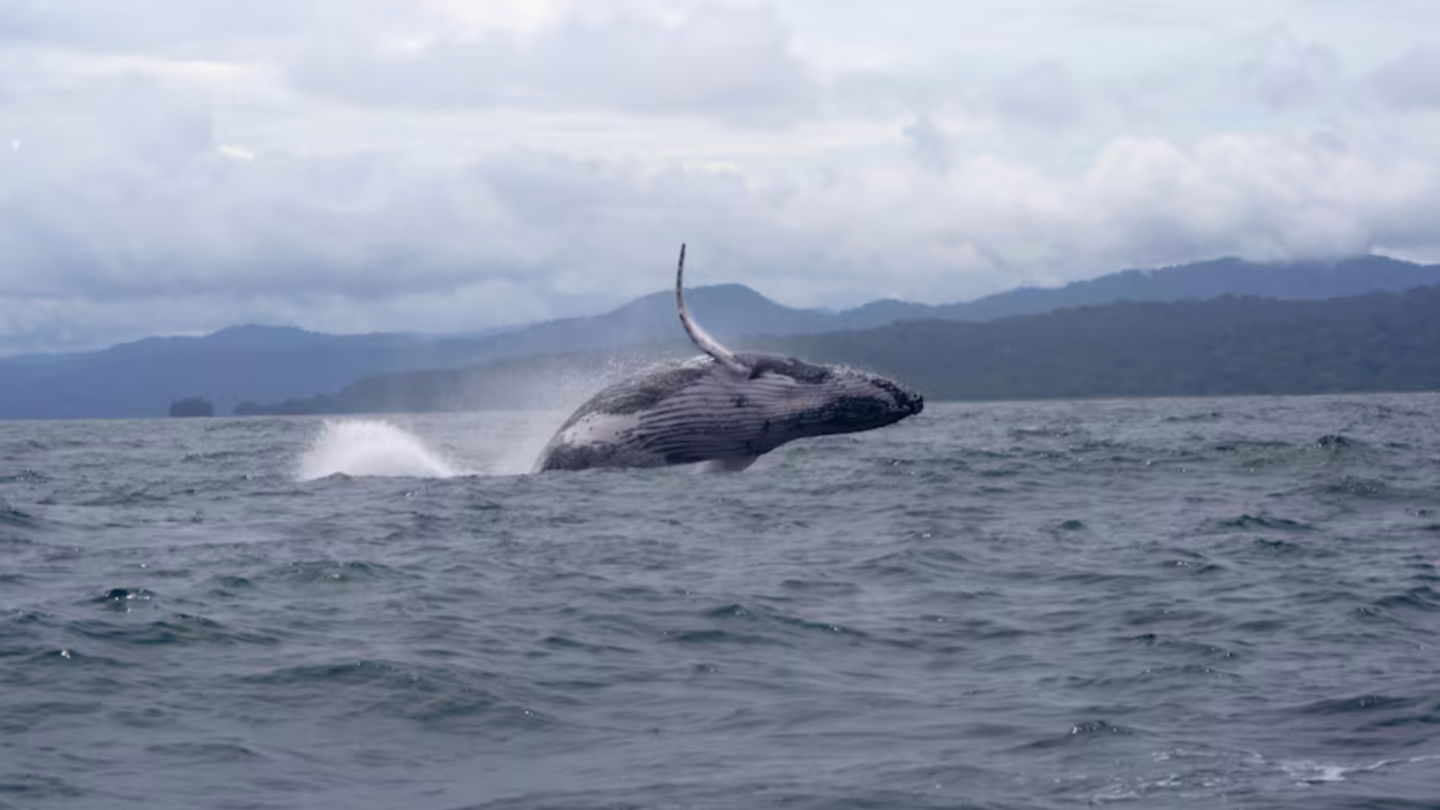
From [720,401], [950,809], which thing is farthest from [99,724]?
[720,401]

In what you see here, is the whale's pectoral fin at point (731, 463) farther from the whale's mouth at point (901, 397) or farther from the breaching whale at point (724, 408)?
the whale's mouth at point (901, 397)

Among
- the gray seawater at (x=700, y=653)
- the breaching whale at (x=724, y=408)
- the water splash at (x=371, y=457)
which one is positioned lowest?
the gray seawater at (x=700, y=653)

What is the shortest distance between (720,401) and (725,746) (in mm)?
7804

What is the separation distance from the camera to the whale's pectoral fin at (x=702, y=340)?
14469 millimetres

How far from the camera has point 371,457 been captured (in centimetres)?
2405

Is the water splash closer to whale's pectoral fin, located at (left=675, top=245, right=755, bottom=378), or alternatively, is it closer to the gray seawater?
the gray seawater

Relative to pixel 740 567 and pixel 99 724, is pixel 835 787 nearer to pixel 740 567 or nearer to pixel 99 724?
pixel 99 724

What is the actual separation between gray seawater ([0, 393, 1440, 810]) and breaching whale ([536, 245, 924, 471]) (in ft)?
3.12

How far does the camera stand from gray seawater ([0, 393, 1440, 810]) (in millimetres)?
7781

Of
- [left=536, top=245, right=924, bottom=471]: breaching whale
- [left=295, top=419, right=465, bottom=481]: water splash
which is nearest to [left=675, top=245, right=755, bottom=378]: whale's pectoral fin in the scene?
[left=536, top=245, right=924, bottom=471]: breaching whale

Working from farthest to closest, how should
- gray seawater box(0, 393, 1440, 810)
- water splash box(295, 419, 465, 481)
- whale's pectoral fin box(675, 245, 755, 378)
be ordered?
1. water splash box(295, 419, 465, 481)
2. whale's pectoral fin box(675, 245, 755, 378)
3. gray seawater box(0, 393, 1440, 810)

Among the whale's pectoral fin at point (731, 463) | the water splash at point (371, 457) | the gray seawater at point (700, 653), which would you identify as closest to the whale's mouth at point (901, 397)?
the gray seawater at point (700, 653)

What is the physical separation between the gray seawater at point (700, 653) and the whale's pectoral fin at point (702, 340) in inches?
72.9

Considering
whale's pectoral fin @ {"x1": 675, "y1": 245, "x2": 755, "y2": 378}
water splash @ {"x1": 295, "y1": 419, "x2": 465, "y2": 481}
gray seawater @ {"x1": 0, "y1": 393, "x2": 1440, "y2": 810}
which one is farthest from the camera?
water splash @ {"x1": 295, "y1": 419, "x2": 465, "y2": 481}
